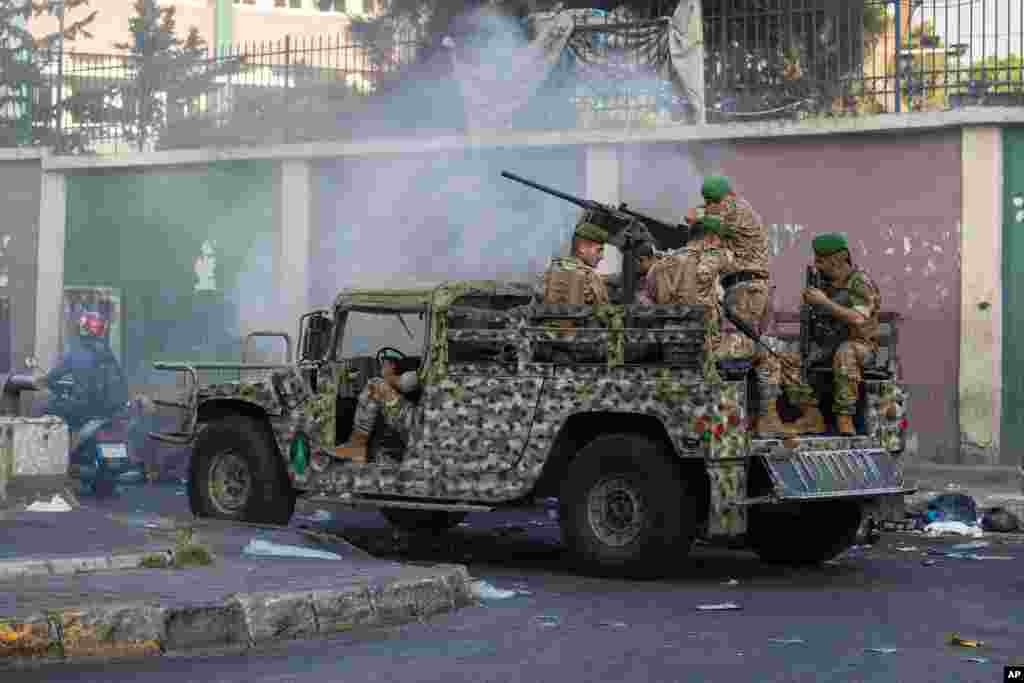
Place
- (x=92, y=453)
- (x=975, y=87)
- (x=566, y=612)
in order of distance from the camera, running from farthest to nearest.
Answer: (x=975, y=87), (x=92, y=453), (x=566, y=612)

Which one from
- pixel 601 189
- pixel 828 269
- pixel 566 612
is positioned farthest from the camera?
pixel 601 189

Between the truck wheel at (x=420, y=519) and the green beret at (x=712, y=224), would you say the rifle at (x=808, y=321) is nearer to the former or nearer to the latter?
the green beret at (x=712, y=224)

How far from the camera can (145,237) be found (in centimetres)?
2347

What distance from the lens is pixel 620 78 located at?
65.7 ft

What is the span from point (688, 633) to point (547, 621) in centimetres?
74

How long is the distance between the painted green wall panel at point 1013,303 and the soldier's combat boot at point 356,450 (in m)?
7.94

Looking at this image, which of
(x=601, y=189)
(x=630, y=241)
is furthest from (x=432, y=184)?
(x=630, y=241)

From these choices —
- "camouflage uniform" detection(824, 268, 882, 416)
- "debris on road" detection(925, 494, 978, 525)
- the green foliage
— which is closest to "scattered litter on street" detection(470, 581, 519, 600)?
"camouflage uniform" detection(824, 268, 882, 416)

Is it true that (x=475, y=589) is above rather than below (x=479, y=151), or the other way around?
below

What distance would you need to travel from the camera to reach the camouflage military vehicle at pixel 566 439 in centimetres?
1027

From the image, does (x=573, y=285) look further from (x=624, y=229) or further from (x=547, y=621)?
(x=547, y=621)

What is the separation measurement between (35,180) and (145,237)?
79.5 inches

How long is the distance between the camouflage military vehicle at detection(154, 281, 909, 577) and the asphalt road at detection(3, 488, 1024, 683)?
1.17 feet

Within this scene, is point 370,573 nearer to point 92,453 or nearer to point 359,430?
point 359,430
